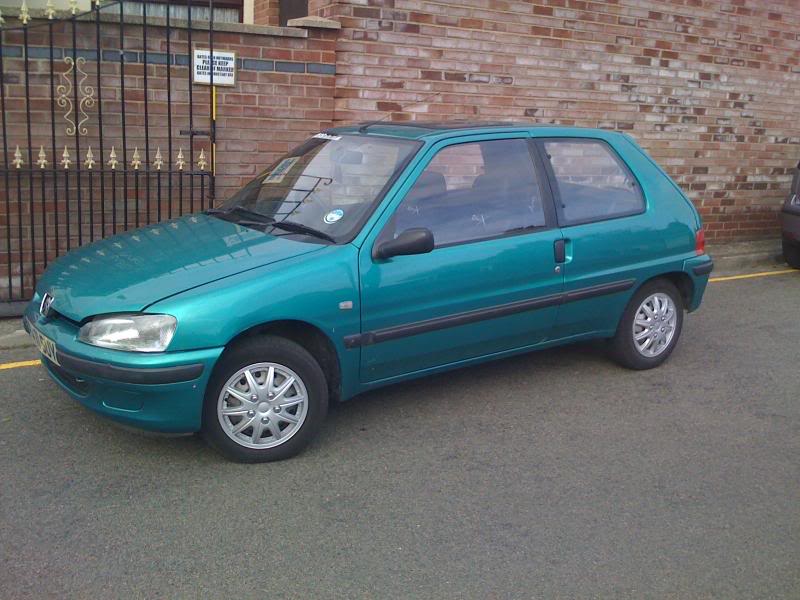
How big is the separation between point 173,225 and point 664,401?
313 centimetres

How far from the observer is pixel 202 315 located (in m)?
3.91

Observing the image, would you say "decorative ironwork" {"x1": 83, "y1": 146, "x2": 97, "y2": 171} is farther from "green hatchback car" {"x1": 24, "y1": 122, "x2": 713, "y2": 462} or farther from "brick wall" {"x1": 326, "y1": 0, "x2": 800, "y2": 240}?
"brick wall" {"x1": 326, "y1": 0, "x2": 800, "y2": 240}

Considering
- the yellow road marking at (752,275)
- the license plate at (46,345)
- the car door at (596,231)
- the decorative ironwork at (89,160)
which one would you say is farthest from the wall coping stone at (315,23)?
the yellow road marking at (752,275)

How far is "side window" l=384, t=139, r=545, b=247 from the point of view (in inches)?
184

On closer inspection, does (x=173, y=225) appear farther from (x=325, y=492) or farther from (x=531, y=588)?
(x=531, y=588)

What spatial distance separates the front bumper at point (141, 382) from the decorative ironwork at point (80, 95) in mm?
3124

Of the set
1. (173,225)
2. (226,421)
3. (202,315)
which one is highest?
(173,225)

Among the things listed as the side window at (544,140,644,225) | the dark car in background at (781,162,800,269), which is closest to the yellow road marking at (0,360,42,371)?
the side window at (544,140,644,225)

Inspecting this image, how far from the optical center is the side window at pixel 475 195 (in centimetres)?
468

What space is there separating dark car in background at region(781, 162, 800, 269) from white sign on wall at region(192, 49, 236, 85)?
6051mm

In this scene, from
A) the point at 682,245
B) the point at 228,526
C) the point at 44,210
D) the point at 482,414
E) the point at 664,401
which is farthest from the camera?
the point at 44,210

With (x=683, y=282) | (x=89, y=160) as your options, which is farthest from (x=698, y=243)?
(x=89, y=160)

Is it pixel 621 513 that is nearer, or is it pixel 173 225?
pixel 621 513

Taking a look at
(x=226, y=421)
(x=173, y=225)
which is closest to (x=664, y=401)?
(x=226, y=421)
